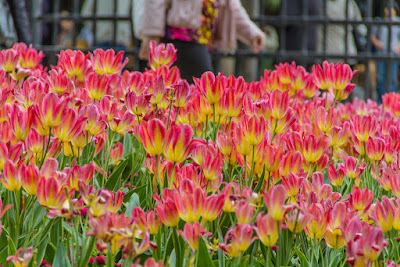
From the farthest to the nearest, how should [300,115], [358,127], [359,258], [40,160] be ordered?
[300,115] → [358,127] → [40,160] → [359,258]

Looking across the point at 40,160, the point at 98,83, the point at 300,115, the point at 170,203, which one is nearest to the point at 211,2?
the point at 300,115

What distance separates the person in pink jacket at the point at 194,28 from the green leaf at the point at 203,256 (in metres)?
3.17

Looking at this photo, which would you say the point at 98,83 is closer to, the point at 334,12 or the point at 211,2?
the point at 211,2

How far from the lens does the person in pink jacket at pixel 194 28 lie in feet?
13.7

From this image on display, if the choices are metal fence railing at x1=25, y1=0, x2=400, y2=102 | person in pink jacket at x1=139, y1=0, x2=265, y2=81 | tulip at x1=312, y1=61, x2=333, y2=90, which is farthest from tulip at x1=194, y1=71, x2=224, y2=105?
metal fence railing at x1=25, y1=0, x2=400, y2=102

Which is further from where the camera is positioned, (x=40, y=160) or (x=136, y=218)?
(x=40, y=160)

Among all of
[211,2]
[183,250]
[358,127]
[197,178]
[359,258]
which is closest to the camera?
[359,258]

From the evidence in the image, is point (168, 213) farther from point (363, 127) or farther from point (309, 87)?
point (309, 87)

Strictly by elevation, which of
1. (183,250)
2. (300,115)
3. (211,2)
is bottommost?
(183,250)

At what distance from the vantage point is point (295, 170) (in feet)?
3.79

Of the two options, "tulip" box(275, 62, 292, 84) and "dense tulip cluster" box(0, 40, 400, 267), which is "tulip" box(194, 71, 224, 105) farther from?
"tulip" box(275, 62, 292, 84)

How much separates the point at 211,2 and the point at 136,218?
148 inches

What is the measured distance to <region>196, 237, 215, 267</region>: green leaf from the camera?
90 cm

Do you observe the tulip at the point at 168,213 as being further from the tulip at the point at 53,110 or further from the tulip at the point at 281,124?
the tulip at the point at 281,124
